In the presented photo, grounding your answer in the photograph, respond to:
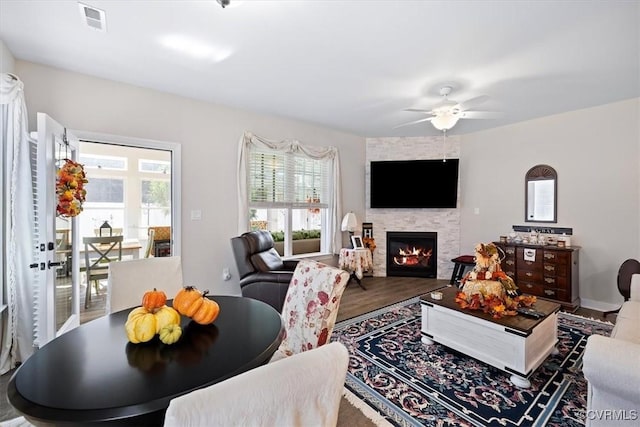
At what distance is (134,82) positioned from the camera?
3.18 meters

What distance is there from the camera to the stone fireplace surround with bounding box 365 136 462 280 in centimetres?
544

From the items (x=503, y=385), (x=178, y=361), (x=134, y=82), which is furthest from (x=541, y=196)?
(x=134, y=82)

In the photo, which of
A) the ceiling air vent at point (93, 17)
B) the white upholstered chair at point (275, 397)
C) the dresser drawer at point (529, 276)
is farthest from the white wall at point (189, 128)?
the dresser drawer at point (529, 276)

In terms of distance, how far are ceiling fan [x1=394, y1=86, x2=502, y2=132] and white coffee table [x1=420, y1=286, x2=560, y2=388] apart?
1954mm

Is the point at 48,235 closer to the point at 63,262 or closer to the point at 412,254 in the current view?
the point at 63,262

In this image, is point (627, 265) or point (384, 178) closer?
point (627, 265)

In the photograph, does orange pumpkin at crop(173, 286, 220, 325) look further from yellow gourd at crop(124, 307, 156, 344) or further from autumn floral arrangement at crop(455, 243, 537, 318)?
autumn floral arrangement at crop(455, 243, 537, 318)

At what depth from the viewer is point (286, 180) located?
15.2 feet

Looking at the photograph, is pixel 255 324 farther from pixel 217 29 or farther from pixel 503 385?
pixel 217 29

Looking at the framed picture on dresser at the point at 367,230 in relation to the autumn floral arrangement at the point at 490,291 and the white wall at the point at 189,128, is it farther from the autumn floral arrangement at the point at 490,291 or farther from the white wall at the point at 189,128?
the autumn floral arrangement at the point at 490,291

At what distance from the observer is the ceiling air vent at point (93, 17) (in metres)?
1.99

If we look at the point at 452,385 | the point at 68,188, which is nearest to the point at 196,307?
the point at 452,385

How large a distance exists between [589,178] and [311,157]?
3.91 meters

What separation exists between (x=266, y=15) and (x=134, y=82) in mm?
1972
